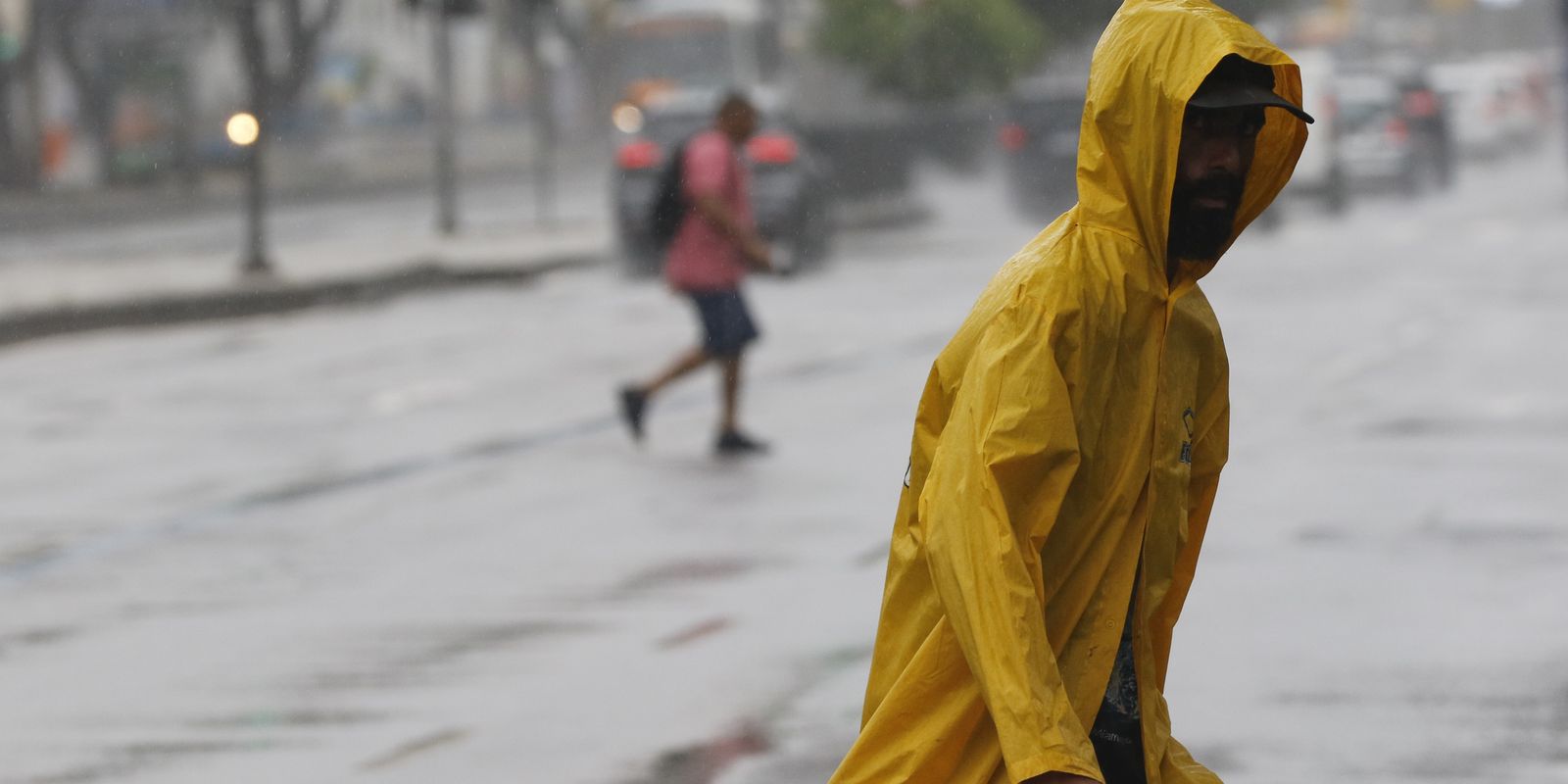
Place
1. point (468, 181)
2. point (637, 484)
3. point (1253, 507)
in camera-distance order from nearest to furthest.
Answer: point (1253, 507) → point (637, 484) → point (468, 181)

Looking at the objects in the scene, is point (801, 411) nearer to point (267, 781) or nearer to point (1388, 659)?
point (1388, 659)

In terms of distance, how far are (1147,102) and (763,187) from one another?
79.2ft

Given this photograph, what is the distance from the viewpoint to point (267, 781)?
21.4 feet

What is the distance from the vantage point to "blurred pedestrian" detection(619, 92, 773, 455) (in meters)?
12.8

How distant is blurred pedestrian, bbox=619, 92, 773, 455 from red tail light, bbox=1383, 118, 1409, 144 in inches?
1055

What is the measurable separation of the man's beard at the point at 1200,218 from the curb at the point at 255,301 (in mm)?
17292

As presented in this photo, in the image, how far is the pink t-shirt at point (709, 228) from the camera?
12859 millimetres

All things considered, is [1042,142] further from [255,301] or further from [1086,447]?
[1086,447]

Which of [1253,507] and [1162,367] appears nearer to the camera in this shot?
[1162,367]

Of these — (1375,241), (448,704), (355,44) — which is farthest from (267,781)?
(355,44)

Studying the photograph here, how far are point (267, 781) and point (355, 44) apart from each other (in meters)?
68.0

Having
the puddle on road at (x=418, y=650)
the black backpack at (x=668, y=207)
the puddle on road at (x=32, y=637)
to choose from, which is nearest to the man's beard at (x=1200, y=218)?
the puddle on road at (x=418, y=650)

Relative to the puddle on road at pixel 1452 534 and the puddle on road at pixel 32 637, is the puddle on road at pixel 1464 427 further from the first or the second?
the puddle on road at pixel 32 637

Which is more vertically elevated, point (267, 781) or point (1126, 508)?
point (1126, 508)
